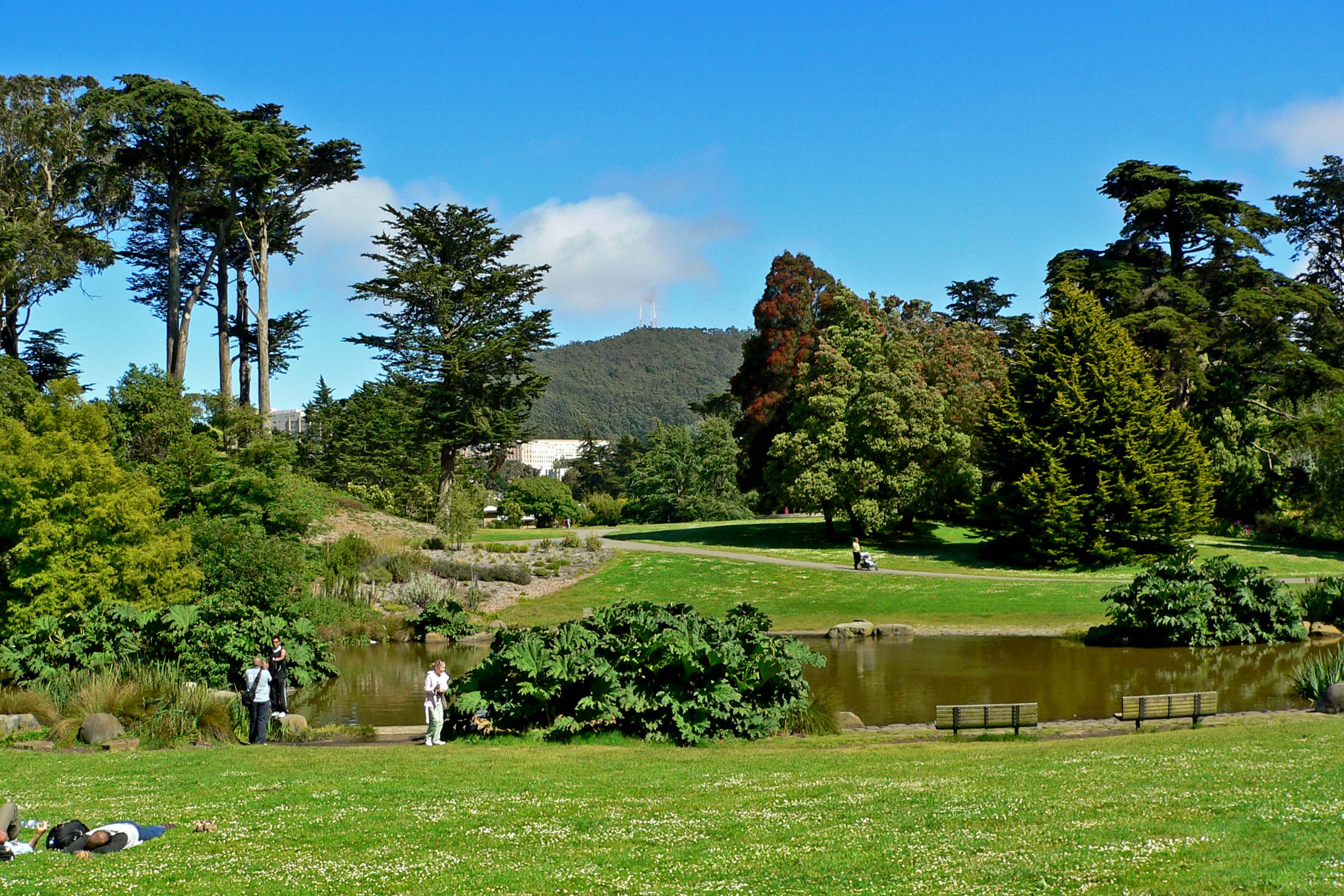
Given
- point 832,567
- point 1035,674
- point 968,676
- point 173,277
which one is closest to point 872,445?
point 832,567

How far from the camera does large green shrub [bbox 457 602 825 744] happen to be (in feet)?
49.2

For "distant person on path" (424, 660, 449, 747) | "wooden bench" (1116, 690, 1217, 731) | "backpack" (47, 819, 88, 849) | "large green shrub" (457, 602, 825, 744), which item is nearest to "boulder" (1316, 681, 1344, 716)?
"wooden bench" (1116, 690, 1217, 731)

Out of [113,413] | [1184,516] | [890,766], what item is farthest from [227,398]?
[1184,516]

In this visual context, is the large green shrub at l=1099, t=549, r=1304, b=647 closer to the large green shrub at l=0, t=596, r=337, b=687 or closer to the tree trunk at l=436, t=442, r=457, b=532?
the large green shrub at l=0, t=596, r=337, b=687

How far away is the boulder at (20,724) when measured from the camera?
51.7 ft

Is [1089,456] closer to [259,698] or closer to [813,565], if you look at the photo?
[813,565]

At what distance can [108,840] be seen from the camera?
8172 millimetres

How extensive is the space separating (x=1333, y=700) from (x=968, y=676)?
7.07 metres

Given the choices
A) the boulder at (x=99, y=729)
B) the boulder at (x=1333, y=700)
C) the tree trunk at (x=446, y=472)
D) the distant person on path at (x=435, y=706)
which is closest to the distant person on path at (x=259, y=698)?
the boulder at (x=99, y=729)

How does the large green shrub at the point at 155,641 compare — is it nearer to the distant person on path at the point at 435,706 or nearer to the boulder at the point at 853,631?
the distant person on path at the point at 435,706

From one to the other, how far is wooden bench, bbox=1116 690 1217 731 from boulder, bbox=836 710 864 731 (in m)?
3.90

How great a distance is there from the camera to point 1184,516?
37.0 metres

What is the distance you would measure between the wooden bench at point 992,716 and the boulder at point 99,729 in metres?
12.2

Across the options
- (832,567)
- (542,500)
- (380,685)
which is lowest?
(380,685)
